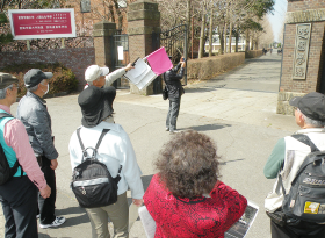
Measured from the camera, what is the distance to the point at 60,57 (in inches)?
552

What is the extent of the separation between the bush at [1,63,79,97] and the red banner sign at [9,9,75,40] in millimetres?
1390

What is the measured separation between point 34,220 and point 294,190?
2.27m

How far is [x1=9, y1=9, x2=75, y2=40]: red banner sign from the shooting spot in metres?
13.2

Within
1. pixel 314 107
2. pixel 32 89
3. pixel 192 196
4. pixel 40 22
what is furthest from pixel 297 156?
pixel 40 22

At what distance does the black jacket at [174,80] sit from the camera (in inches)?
273

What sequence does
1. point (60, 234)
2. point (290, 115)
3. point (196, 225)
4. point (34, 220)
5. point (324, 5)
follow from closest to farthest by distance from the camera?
point (196, 225)
point (34, 220)
point (60, 234)
point (324, 5)
point (290, 115)

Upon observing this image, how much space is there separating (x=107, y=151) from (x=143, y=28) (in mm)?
10705

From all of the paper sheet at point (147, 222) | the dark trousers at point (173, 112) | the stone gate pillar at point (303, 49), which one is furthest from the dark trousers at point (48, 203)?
the stone gate pillar at point (303, 49)

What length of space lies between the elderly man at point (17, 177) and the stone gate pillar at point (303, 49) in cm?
Answer: 788

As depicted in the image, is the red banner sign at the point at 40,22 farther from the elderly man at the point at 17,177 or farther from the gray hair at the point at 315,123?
the gray hair at the point at 315,123

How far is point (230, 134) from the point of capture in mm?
7145

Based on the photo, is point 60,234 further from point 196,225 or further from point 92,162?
point 196,225

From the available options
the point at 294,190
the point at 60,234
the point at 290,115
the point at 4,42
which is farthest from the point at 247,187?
the point at 4,42

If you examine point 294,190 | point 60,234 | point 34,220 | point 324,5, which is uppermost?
point 324,5
